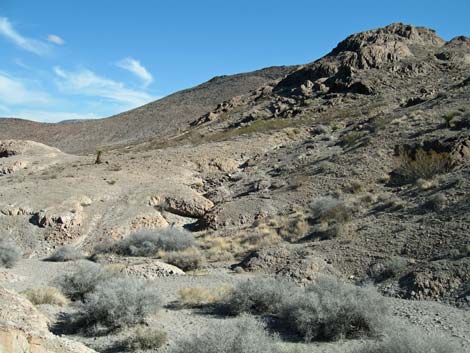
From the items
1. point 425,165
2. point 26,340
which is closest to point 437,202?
point 425,165

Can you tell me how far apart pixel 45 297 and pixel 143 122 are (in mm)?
76151

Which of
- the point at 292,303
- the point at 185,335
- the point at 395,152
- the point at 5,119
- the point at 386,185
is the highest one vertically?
the point at 5,119

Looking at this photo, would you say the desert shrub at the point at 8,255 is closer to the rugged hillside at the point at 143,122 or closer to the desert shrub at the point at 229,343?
the desert shrub at the point at 229,343

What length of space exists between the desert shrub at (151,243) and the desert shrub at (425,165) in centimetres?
845

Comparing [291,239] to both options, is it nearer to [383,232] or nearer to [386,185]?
[383,232]

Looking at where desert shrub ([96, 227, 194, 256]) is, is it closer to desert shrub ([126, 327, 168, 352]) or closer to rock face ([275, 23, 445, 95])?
desert shrub ([126, 327, 168, 352])

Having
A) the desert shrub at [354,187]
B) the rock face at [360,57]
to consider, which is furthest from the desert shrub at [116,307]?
the rock face at [360,57]

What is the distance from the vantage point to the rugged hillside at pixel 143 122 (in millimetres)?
79938

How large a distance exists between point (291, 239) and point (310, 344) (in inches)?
314

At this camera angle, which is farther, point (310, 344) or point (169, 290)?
point (169, 290)

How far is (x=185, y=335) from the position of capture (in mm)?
8711

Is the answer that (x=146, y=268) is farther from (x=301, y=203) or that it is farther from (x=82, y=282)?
(x=301, y=203)

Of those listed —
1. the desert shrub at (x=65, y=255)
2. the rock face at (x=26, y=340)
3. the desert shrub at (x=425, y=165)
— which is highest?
the desert shrub at (x=425, y=165)

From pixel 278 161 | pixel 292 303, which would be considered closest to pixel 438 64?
pixel 278 161
